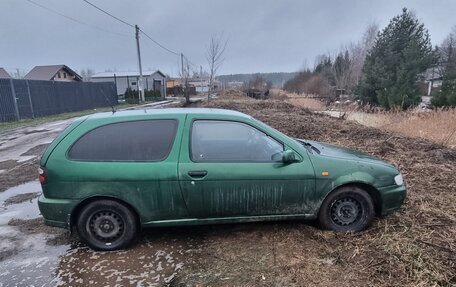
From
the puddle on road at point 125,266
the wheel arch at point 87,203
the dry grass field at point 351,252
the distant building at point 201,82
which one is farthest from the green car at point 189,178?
the distant building at point 201,82

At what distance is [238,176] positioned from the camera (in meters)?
3.65

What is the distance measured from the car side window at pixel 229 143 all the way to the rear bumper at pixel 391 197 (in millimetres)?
1357

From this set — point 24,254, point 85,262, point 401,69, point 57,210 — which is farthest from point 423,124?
point 401,69

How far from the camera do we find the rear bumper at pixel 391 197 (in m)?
3.90

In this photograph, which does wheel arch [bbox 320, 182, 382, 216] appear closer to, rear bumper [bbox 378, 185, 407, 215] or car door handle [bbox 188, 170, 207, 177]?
rear bumper [bbox 378, 185, 407, 215]

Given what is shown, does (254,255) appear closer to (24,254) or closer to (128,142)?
(128,142)

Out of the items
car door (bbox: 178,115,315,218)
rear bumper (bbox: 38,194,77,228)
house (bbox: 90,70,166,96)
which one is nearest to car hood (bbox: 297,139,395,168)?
car door (bbox: 178,115,315,218)

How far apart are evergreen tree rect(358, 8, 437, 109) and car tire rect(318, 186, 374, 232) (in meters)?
23.7

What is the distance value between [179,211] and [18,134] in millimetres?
12387

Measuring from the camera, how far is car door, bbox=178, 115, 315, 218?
3.62m

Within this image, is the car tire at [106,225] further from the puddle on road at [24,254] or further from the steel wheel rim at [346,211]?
the steel wheel rim at [346,211]

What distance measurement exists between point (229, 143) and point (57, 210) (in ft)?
6.73

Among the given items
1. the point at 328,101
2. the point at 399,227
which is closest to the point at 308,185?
the point at 399,227

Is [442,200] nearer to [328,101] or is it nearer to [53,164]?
→ [53,164]
